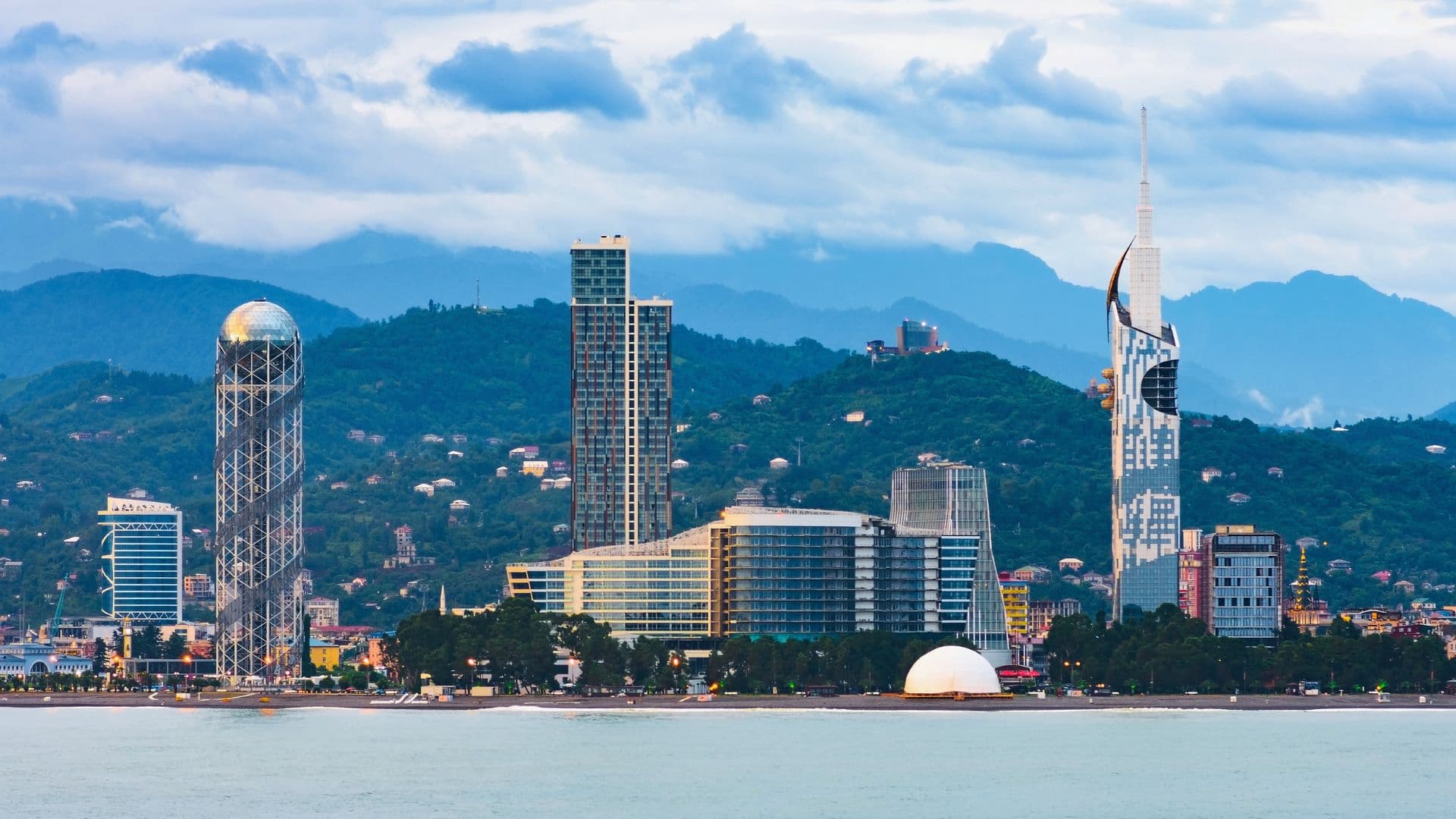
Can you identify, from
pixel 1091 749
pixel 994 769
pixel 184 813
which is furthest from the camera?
pixel 1091 749

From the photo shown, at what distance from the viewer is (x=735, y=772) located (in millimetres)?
159875

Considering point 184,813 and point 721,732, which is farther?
point 721,732

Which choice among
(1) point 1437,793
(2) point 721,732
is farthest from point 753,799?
(2) point 721,732

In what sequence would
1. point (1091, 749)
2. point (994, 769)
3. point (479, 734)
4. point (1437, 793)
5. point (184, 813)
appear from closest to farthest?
1. point (184, 813)
2. point (1437, 793)
3. point (994, 769)
4. point (1091, 749)
5. point (479, 734)

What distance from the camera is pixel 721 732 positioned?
633 feet

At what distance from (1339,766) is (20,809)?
74.4 metres

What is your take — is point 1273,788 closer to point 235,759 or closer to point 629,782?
point 629,782

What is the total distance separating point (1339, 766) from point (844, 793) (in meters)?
33.4

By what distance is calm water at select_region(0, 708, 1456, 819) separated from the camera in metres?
142

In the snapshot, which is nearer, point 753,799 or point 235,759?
point 753,799

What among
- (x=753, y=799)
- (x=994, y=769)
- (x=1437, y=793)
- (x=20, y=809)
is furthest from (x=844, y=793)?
(x=20, y=809)

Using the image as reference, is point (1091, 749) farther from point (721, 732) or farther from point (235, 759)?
point (235, 759)

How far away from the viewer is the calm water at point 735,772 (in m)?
142

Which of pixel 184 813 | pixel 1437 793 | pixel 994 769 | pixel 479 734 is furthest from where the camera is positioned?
pixel 479 734
